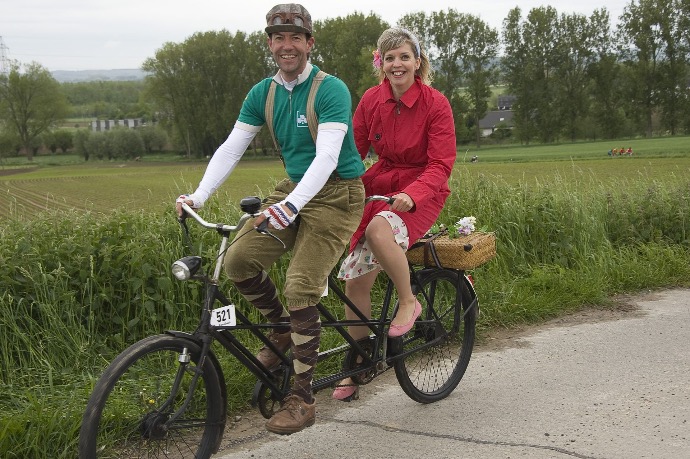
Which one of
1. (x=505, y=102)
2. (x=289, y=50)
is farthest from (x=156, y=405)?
(x=505, y=102)

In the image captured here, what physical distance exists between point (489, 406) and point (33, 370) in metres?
2.68

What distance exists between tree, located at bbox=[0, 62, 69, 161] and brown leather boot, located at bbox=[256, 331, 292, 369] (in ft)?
347

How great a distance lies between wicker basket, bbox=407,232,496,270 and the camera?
4.59 m

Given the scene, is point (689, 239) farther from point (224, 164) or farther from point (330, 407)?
point (224, 164)

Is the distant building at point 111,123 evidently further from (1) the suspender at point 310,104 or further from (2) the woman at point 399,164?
(1) the suspender at point 310,104

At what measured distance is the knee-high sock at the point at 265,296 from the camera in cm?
375

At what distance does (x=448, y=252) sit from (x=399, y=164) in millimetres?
612

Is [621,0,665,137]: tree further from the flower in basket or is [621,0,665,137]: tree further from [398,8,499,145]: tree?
→ the flower in basket

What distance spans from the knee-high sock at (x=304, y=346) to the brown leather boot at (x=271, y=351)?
12 cm

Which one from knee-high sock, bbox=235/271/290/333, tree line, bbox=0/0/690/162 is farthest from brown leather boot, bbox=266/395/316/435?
tree line, bbox=0/0/690/162

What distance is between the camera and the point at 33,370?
452cm

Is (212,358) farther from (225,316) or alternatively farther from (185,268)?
(185,268)

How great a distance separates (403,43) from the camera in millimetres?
4352

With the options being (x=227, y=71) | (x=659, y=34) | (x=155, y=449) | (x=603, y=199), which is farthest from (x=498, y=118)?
(x=155, y=449)
